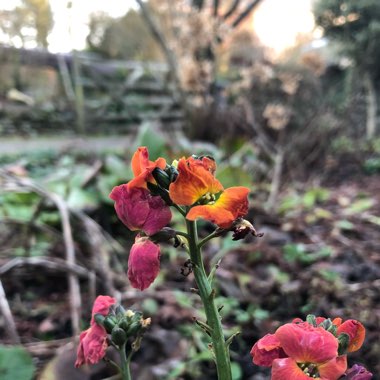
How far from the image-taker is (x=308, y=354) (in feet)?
1.58

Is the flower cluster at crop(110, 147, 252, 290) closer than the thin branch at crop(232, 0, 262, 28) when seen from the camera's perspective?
Yes

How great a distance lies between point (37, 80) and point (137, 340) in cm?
871

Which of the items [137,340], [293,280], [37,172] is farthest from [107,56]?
[137,340]

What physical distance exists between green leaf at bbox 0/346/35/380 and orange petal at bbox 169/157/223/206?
19.7 inches

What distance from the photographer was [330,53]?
691 centimetres

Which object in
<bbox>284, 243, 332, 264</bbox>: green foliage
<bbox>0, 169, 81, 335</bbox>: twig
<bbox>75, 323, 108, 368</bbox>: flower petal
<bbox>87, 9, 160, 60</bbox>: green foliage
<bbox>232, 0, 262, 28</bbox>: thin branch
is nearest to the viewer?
<bbox>75, 323, 108, 368</bbox>: flower petal

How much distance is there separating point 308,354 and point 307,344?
0.04 feet

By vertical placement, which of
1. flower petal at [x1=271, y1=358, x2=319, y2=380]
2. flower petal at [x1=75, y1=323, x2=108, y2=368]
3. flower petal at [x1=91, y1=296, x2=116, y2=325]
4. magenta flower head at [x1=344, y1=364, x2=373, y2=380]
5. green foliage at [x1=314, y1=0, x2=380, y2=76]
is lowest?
magenta flower head at [x1=344, y1=364, x2=373, y2=380]

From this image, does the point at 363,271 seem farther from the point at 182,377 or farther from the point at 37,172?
the point at 37,172

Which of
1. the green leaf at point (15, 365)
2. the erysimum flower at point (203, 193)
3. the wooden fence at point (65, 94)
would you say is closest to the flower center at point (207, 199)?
the erysimum flower at point (203, 193)

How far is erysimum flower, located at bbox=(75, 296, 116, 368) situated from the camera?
0.59 metres

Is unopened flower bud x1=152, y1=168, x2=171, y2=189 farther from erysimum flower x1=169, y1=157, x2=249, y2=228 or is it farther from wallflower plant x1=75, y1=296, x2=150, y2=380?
wallflower plant x1=75, y1=296, x2=150, y2=380

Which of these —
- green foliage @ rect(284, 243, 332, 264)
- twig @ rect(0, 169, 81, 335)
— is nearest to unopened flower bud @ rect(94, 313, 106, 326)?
twig @ rect(0, 169, 81, 335)

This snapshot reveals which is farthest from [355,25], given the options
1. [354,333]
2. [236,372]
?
[354,333]
